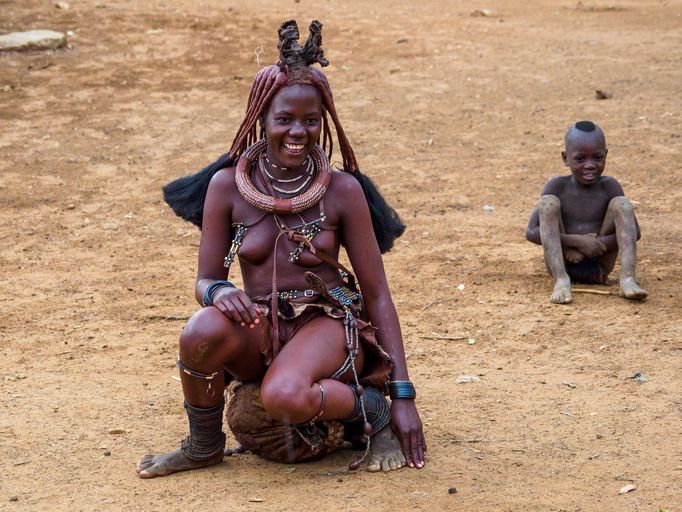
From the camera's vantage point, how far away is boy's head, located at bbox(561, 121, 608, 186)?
20.6 ft

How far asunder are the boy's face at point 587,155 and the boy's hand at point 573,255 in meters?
0.39

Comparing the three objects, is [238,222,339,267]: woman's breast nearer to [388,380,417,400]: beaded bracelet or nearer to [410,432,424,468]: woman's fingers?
[388,380,417,400]: beaded bracelet

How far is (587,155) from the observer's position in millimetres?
6301

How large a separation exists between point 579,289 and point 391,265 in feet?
3.96

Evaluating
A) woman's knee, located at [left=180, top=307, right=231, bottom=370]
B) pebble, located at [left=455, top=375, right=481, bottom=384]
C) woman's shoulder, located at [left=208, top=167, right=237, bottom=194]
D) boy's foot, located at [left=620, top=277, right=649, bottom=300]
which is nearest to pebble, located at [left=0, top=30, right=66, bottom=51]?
boy's foot, located at [left=620, top=277, right=649, bottom=300]

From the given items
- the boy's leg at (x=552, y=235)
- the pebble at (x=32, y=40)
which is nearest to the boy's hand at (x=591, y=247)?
the boy's leg at (x=552, y=235)

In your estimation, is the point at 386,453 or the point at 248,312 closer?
the point at 248,312

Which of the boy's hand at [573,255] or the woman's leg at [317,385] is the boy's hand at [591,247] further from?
the woman's leg at [317,385]

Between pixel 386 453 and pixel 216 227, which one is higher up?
pixel 216 227

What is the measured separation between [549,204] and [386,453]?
2666mm


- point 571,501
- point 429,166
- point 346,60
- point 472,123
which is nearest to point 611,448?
point 571,501

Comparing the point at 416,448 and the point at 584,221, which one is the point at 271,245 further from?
the point at 584,221

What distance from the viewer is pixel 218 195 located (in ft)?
13.7

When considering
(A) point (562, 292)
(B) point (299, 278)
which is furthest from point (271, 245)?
(A) point (562, 292)
